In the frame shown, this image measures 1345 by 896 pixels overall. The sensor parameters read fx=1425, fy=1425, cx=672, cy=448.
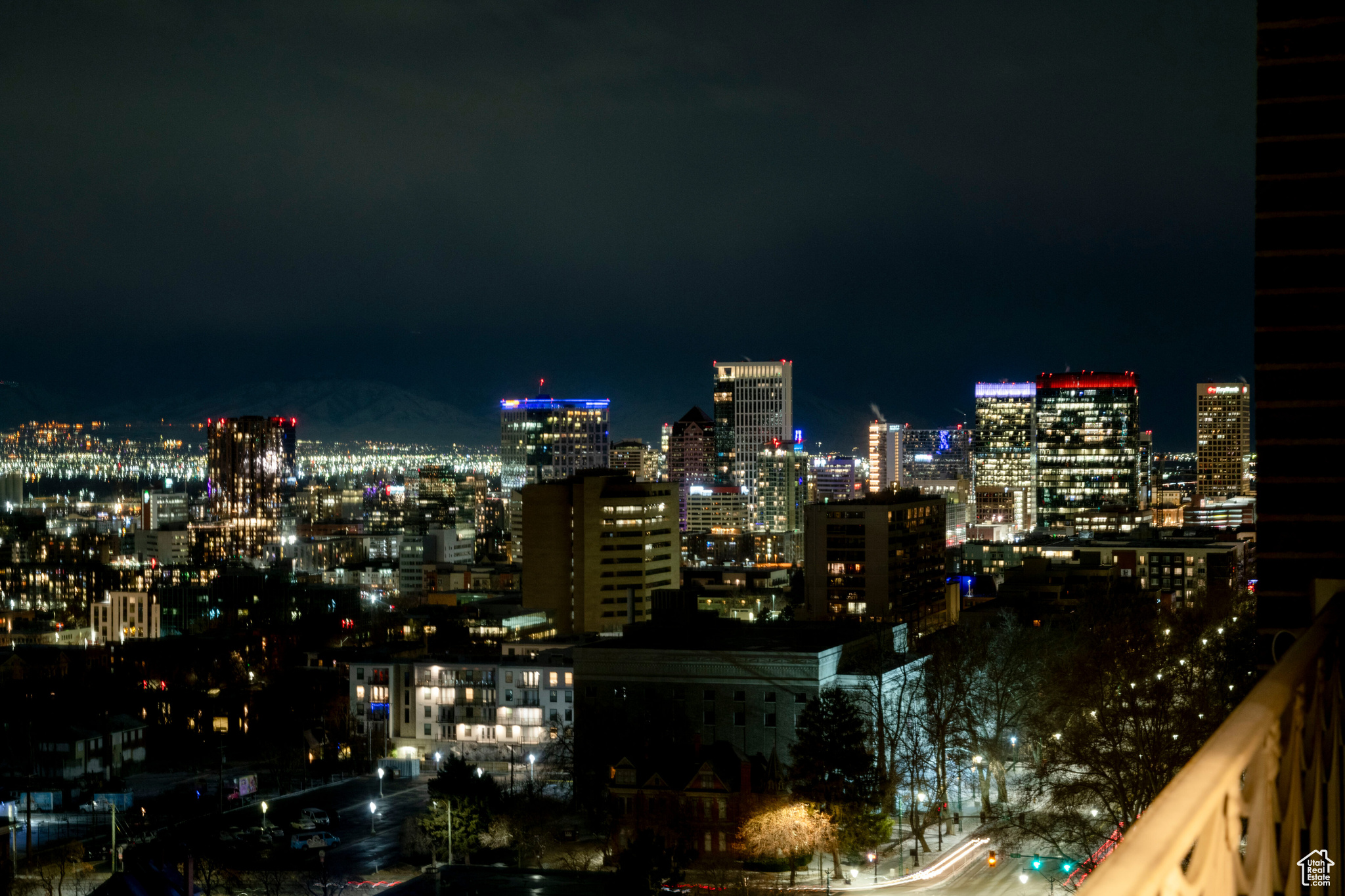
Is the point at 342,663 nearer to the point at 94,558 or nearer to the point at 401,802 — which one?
the point at 401,802

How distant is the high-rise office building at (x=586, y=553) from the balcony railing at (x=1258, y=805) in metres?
50.3

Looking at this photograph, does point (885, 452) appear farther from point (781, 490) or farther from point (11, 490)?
point (11, 490)

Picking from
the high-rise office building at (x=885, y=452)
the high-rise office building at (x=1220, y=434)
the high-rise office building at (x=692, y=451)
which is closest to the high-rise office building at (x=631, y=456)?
the high-rise office building at (x=692, y=451)

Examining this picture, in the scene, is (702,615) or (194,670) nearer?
(702,615)

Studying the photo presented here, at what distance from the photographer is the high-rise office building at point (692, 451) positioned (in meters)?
129

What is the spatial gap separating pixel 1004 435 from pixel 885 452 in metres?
25.4

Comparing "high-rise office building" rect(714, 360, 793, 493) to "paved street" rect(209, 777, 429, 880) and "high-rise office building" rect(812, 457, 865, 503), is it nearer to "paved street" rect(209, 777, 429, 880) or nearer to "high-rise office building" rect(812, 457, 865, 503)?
"high-rise office building" rect(812, 457, 865, 503)

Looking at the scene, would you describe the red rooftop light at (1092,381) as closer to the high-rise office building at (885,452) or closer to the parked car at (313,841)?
the high-rise office building at (885,452)

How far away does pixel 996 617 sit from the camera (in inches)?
1715

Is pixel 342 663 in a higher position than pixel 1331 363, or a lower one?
lower

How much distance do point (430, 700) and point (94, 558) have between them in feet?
194

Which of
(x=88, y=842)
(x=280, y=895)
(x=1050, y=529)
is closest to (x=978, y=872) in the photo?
(x=280, y=895)

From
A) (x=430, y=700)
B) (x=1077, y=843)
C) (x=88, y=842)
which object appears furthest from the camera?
(x=430, y=700)

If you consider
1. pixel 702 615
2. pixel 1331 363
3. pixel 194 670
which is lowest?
pixel 194 670
